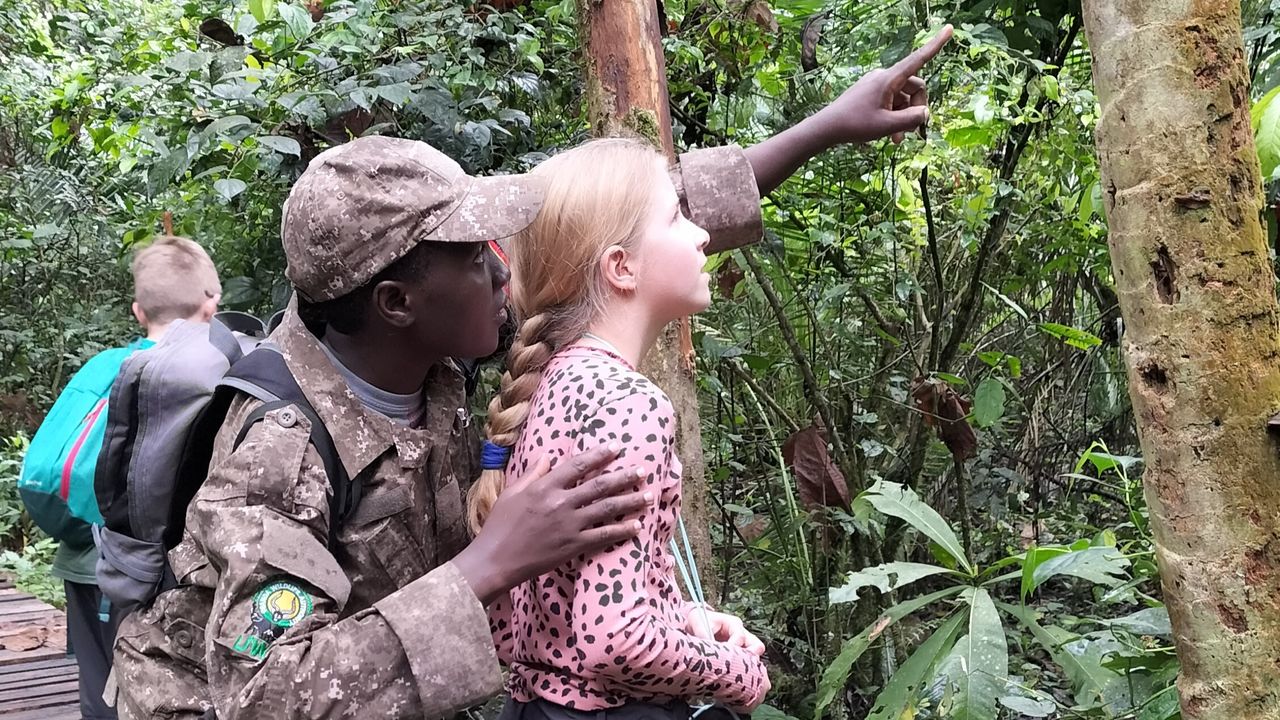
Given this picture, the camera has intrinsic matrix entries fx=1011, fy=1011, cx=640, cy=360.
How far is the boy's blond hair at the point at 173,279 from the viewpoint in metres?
3.32

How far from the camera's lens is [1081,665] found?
83.3 inches

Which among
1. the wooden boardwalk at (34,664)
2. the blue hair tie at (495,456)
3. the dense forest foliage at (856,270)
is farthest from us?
the wooden boardwalk at (34,664)

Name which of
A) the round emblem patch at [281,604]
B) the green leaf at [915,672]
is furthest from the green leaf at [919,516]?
the round emblem patch at [281,604]

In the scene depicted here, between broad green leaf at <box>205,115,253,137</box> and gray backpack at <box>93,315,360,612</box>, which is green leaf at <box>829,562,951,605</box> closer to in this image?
gray backpack at <box>93,315,360,612</box>

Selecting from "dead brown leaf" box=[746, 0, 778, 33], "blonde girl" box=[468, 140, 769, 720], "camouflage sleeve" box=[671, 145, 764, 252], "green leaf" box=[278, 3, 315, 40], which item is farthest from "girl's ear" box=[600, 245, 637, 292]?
"dead brown leaf" box=[746, 0, 778, 33]

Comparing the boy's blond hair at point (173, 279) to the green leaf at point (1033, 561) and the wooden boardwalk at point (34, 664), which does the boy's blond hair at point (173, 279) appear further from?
the green leaf at point (1033, 561)

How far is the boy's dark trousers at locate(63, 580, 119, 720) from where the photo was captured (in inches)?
135

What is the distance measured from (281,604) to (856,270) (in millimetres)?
2817

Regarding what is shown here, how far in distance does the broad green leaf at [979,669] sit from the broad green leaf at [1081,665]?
192mm

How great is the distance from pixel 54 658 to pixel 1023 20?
494 centimetres

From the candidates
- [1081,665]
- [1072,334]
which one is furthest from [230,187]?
[1072,334]

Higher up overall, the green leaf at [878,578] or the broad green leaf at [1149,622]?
the broad green leaf at [1149,622]

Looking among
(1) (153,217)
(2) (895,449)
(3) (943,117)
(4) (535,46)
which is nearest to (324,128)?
(4) (535,46)

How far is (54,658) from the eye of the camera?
189 inches
